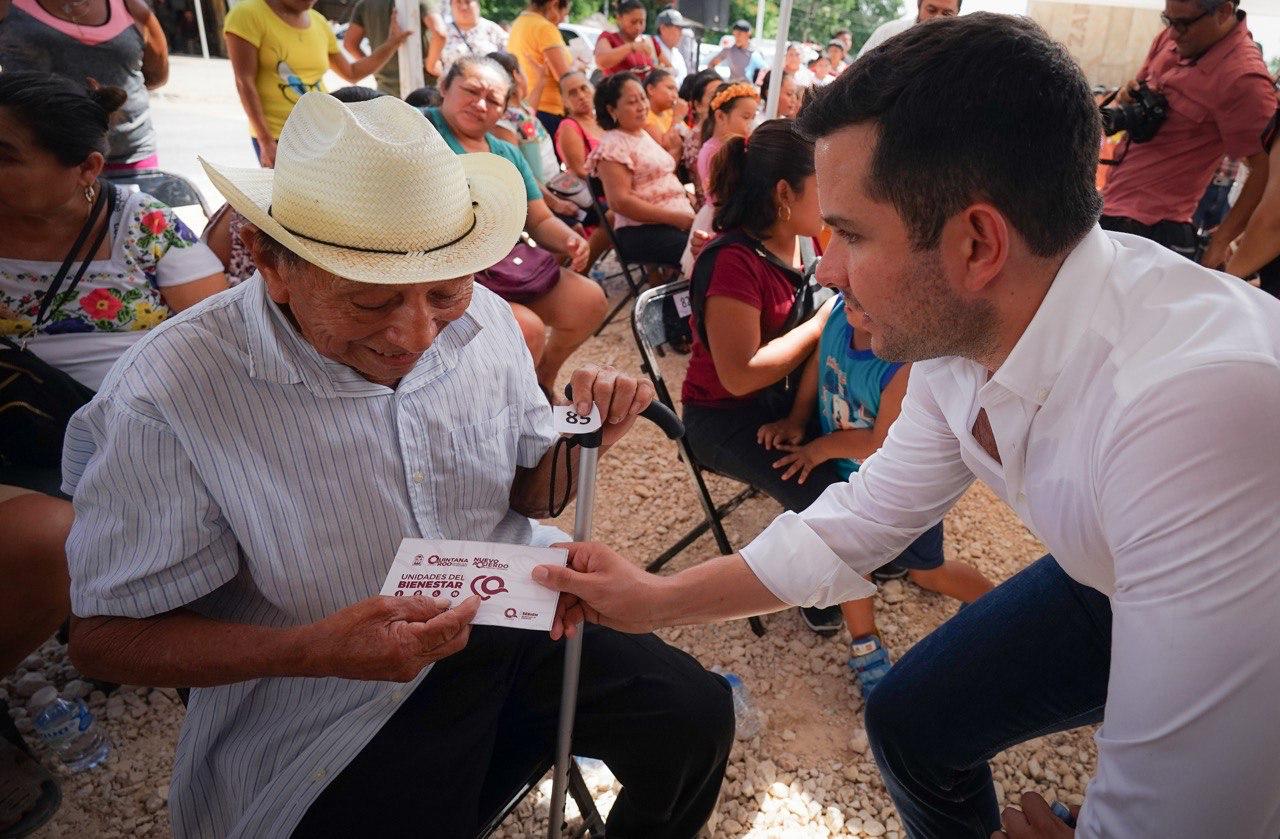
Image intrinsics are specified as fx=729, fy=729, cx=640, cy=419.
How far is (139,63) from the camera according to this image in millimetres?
3865

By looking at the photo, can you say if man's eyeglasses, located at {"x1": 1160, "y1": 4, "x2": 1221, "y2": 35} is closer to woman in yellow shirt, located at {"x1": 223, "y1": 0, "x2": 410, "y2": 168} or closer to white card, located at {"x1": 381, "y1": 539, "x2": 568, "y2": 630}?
white card, located at {"x1": 381, "y1": 539, "x2": 568, "y2": 630}

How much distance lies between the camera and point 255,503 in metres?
1.41

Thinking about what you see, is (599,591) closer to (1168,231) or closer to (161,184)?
(161,184)

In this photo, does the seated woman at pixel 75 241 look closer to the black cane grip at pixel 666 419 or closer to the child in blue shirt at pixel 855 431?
the black cane grip at pixel 666 419

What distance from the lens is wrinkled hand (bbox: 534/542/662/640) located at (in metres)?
1.51

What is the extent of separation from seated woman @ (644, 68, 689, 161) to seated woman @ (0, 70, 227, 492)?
551 centimetres

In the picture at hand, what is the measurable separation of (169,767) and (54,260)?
167 cm

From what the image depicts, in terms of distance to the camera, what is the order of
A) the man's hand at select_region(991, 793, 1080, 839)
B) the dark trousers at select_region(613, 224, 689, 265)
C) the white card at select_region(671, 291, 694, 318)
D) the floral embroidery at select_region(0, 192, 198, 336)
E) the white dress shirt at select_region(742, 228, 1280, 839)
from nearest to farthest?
the white dress shirt at select_region(742, 228, 1280, 839), the man's hand at select_region(991, 793, 1080, 839), the floral embroidery at select_region(0, 192, 198, 336), the white card at select_region(671, 291, 694, 318), the dark trousers at select_region(613, 224, 689, 265)

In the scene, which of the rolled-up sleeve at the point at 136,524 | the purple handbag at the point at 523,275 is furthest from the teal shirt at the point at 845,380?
the rolled-up sleeve at the point at 136,524

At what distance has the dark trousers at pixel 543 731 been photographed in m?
1.47

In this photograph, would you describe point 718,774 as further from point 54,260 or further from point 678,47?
point 678,47

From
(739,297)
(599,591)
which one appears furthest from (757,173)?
(599,591)

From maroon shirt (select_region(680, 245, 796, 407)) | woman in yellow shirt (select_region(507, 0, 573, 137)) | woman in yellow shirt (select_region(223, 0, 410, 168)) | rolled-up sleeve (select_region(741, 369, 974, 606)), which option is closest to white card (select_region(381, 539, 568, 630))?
rolled-up sleeve (select_region(741, 369, 974, 606))

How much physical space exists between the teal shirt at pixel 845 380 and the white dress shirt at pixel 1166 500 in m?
1.23
